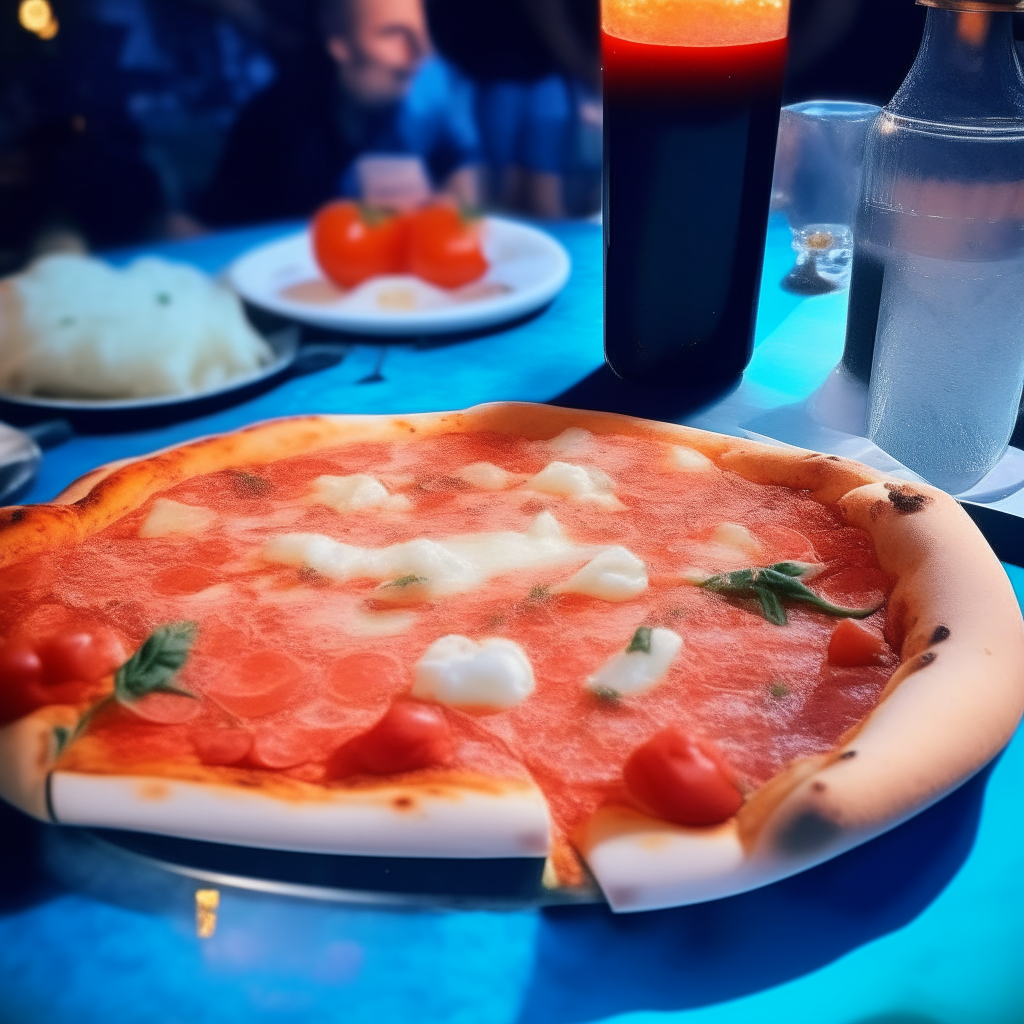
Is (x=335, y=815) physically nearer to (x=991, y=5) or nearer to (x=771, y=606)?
(x=771, y=606)

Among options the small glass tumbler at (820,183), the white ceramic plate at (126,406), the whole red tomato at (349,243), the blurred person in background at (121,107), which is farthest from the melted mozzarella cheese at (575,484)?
the blurred person in background at (121,107)

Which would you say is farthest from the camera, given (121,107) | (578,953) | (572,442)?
(121,107)

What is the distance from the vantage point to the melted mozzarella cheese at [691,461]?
4.61 ft

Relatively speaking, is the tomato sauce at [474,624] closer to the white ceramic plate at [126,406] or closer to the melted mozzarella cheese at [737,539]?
the melted mozzarella cheese at [737,539]

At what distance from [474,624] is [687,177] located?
0.75m

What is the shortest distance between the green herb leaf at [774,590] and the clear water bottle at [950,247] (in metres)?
0.40

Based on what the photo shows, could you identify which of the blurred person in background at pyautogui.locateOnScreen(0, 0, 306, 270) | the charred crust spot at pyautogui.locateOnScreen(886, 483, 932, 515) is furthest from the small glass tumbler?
the blurred person in background at pyautogui.locateOnScreen(0, 0, 306, 270)

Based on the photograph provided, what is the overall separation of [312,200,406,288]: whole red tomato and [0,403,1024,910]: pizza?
0.88 metres

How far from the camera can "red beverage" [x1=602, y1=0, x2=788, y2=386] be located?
1432 mm

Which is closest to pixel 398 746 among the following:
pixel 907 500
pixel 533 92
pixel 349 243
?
pixel 907 500

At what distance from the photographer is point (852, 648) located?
104 cm

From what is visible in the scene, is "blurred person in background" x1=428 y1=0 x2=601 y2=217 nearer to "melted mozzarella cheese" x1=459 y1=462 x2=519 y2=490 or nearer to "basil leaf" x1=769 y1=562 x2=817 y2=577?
"melted mozzarella cheese" x1=459 y1=462 x2=519 y2=490

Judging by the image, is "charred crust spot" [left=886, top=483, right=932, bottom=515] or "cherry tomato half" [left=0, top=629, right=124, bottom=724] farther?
"charred crust spot" [left=886, top=483, right=932, bottom=515]

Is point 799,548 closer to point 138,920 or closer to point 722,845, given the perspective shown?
Result: point 722,845
